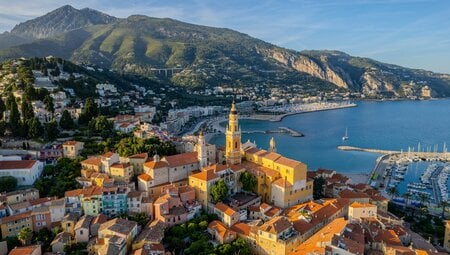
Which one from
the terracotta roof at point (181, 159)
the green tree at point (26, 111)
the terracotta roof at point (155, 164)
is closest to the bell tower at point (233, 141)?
the terracotta roof at point (181, 159)

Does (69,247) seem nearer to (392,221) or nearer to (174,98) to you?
(392,221)

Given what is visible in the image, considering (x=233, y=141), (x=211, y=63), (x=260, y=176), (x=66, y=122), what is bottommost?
(x=260, y=176)

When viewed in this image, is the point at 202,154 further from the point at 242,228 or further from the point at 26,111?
the point at 26,111

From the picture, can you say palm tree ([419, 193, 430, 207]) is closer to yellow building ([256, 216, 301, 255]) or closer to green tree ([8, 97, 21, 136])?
yellow building ([256, 216, 301, 255])

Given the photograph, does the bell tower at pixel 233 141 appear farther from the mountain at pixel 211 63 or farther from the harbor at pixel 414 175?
the mountain at pixel 211 63

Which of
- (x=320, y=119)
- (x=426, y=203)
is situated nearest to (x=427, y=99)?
(x=320, y=119)

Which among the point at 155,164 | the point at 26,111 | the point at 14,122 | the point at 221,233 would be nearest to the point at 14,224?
the point at 155,164
